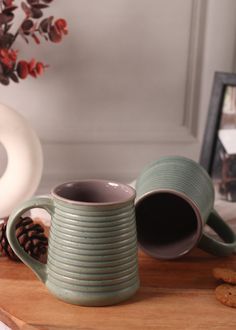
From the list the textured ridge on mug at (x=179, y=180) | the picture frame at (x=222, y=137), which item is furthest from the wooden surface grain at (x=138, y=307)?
the picture frame at (x=222, y=137)

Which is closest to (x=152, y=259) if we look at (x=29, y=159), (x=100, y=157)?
(x=29, y=159)

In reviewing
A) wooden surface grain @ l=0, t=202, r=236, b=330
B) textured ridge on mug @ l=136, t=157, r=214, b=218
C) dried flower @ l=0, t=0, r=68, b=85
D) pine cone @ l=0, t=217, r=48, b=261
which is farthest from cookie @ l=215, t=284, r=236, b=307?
dried flower @ l=0, t=0, r=68, b=85

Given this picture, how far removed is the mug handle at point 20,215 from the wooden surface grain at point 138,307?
0.02 meters

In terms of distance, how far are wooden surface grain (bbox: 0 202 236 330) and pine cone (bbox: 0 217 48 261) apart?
20 mm

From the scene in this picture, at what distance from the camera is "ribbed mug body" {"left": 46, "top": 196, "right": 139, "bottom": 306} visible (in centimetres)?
62

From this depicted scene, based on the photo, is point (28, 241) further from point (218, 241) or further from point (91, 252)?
point (218, 241)

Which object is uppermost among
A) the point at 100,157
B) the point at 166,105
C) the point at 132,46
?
the point at 132,46

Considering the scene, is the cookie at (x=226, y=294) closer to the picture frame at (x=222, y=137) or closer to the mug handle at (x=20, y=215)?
the mug handle at (x=20, y=215)

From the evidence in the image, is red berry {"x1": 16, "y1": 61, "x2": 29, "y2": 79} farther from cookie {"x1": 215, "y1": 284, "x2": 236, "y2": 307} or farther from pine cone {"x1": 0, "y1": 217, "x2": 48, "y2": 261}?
cookie {"x1": 215, "y1": 284, "x2": 236, "y2": 307}

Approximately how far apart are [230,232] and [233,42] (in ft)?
1.52

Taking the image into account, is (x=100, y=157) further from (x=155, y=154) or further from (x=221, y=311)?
(x=221, y=311)

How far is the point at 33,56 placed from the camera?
1088 mm

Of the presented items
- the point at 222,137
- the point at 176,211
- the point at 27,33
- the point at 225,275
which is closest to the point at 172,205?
the point at 176,211

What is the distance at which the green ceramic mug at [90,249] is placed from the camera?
0.62 metres
